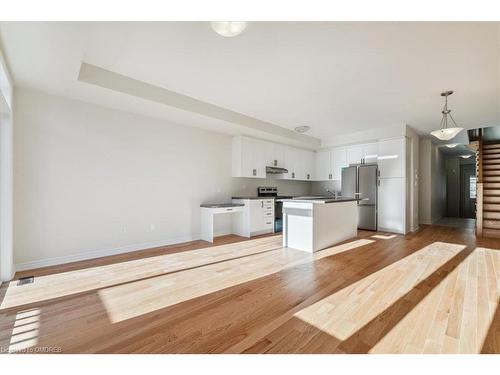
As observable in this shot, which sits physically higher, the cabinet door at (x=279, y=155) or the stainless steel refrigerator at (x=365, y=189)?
the cabinet door at (x=279, y=155)

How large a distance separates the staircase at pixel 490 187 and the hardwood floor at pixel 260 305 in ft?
7.86

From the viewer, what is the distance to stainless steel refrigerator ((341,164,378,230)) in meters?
5.89

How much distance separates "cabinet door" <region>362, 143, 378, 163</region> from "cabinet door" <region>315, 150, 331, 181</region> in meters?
1.15

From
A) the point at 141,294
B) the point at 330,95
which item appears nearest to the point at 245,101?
the point at 330,95

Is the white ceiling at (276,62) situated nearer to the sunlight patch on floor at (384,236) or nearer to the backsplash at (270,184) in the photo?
the backsplash at (270,184)

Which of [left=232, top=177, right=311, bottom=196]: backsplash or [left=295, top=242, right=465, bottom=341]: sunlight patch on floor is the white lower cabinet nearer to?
[left=232, top=177, right=311, bottom=196]: backsplash

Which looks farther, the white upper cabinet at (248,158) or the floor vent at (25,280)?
the white upper cabinet at (248,158)

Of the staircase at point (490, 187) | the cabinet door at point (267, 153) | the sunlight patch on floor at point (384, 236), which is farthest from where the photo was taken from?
the cabinet door at point (267, 153)

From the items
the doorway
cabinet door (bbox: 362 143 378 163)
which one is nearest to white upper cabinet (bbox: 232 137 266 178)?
cabinet door (bbox: 362 143 378 163)

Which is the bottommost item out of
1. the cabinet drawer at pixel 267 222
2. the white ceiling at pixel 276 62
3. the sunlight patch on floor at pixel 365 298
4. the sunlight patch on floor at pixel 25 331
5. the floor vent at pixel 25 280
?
the sunlight patch on floor at pixel 25 331

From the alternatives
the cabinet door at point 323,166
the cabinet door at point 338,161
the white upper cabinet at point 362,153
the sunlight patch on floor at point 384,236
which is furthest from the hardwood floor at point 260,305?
the cabinet door at point 323,166

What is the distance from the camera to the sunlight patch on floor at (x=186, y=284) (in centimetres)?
216

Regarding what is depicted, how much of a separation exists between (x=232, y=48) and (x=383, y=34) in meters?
1.51

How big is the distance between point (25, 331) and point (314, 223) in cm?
362
